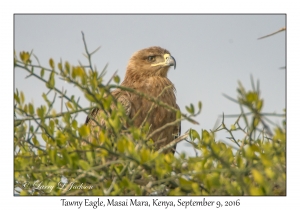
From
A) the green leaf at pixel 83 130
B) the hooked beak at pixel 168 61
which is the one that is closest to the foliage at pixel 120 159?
the green leaf at pixel 83 130

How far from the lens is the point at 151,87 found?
6.95 m

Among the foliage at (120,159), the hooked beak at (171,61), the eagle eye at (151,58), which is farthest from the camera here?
the eagle eye at (151,58)

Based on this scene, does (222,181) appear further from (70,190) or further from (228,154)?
(70,190)

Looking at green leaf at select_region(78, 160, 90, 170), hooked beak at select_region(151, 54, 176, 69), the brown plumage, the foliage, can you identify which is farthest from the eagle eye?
green leaf at select_region(78, 160, 90, 170)

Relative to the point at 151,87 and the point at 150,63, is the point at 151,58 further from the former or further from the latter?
the point at 151,87

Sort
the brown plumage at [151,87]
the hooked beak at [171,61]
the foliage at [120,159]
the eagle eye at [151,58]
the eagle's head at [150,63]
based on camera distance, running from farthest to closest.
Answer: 1. the eagle eye at [151,58]
2. the eagle's head at [150,63]
3. the hooked beak at [171,61]
4. the brown plumage at [151,87]
5. the foliage at [120,159]

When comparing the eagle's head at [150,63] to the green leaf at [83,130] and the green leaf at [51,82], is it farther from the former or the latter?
the green leaf at [83,130]

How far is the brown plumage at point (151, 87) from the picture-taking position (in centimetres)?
639

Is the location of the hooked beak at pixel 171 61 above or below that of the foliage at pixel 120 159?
above

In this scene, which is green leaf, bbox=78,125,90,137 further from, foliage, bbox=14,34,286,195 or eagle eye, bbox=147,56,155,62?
eagle eye, bbox=147,56,155,62

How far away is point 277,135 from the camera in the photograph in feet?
9.52

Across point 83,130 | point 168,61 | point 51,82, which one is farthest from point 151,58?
point 83,130

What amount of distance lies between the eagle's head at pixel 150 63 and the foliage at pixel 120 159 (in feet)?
11.0
